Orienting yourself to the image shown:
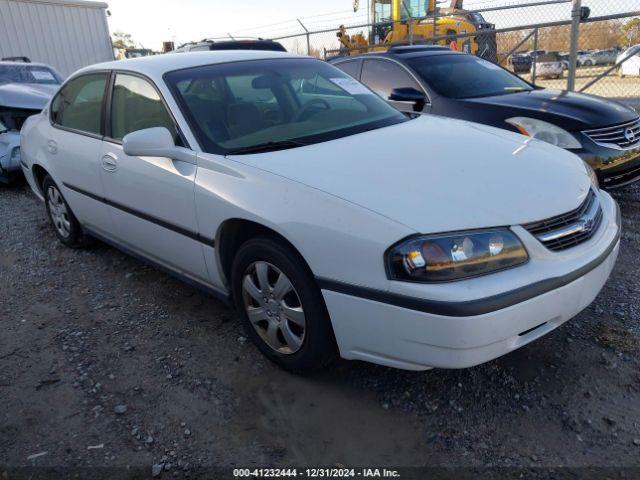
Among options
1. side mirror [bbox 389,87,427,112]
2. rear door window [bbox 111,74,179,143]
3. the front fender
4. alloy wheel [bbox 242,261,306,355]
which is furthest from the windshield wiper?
side mirror [bbox 389,87,427,112]

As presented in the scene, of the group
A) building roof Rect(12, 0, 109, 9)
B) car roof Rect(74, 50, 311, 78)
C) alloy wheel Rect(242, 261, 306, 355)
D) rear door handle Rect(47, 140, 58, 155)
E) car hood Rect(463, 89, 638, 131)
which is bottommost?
alloy wheel Rect(242, 261, 306, 355)

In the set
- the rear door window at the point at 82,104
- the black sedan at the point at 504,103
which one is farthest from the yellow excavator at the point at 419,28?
the rear door window at the point at 82,104

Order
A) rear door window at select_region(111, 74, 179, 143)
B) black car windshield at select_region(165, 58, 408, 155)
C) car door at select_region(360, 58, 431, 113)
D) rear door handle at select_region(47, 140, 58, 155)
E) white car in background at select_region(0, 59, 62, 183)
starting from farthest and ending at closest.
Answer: white car in background at select_region(0, 59, 62, 183)
car door at select_region(360, 58, 431, 113)
rear door handle at select_region(47, 140, 58, 155)
rear door window at select_region(111, 74, 179, 143)
black car windshield at select_region(165, 58, 408, 155)

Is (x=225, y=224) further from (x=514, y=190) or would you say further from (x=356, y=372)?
(x=514, y=190)

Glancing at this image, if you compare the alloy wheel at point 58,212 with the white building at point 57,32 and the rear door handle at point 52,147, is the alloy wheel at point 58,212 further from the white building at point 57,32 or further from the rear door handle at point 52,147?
the white building at point 57,32

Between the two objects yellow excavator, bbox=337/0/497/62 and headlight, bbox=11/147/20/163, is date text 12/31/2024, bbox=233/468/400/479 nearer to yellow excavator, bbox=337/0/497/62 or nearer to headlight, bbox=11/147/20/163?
headlight, bbox=11/147/20/163

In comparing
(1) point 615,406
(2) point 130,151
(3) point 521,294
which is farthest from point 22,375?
(1) point 615,406

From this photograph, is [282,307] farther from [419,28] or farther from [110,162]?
[419,28]

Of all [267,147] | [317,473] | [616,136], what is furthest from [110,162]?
[616,136]

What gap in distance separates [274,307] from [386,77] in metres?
3.89

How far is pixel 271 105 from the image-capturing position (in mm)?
3176

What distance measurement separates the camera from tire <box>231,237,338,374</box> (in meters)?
2.35

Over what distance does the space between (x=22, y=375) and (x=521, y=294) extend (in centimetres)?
256

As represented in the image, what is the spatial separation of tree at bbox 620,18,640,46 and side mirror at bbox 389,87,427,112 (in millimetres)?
9294
